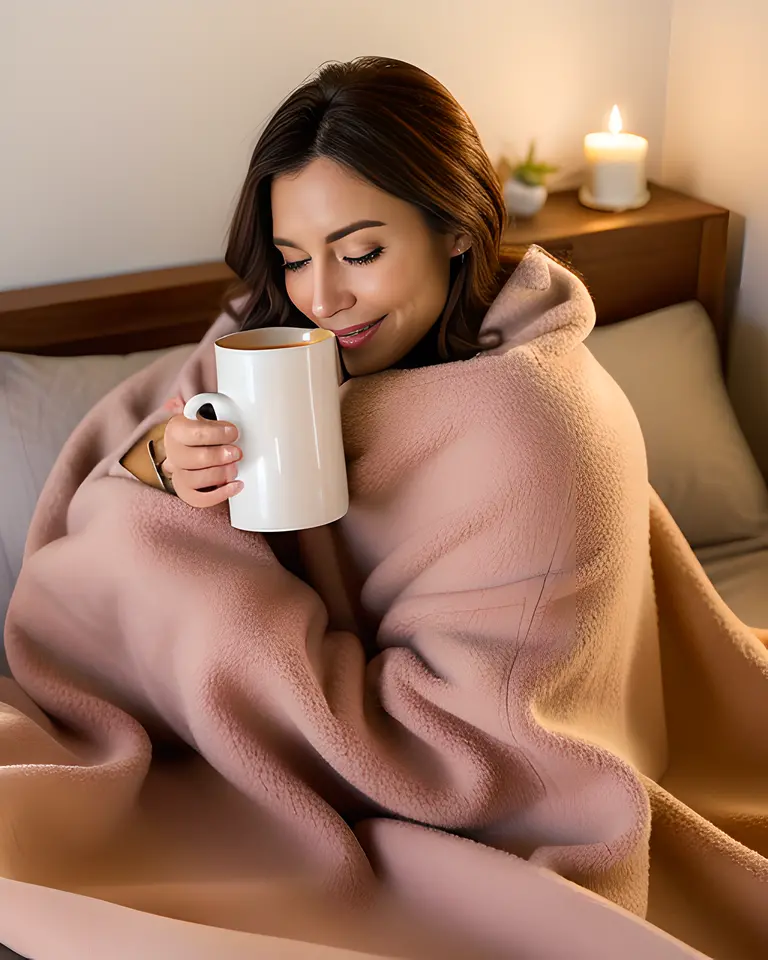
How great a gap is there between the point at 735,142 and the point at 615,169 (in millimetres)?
200

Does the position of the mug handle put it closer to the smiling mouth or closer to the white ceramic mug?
the white ceramic mug

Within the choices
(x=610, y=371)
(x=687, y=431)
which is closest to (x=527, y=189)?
(x=610, y=371)

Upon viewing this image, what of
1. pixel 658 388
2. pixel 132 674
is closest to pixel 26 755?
pixel 132 674

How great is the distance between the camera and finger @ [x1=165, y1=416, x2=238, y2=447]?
83 centimetres

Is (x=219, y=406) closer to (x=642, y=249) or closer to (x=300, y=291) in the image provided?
(x=300, y=291)

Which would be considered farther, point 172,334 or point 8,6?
point 172,334

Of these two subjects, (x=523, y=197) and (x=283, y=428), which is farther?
(x=523, y=197)

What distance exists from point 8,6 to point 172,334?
453 mm

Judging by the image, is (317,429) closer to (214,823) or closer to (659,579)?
(214,823)

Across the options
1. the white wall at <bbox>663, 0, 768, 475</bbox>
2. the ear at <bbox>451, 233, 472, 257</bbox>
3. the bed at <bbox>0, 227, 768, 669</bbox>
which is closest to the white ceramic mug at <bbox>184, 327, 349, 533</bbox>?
the ear at <bbox>451, 233, 472, 257</bbox>

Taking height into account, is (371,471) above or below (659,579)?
above

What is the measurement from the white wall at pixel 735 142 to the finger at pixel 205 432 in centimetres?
116

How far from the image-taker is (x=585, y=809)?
875 mm

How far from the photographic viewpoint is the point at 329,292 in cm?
93
